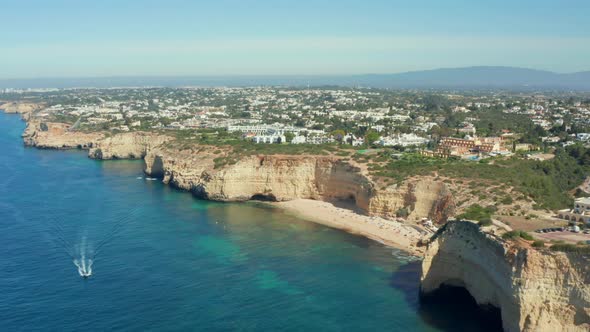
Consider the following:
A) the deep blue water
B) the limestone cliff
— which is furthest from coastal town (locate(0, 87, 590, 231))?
the limestone cliff

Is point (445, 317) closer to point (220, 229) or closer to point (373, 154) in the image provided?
point (220, 229)

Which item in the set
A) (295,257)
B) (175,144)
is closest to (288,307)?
(295,257)

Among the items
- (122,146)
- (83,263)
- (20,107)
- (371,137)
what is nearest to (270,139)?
(371,137)

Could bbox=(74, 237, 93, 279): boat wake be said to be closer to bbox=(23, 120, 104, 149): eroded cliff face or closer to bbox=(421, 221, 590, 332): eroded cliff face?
bbox=(421, 221, 590, 332): eroded cliff face

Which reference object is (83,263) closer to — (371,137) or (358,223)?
(358,223)

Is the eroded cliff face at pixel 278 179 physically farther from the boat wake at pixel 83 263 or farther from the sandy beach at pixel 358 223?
the boat wake at pixel 83 263
